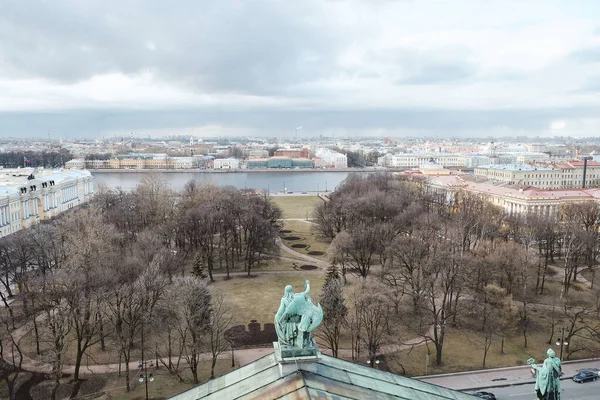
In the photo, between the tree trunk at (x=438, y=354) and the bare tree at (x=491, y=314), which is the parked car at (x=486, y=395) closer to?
the tree trunk at (x=438, y=354)

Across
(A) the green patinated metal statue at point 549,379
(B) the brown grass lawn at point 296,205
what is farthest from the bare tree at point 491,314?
(B) the brown grass lawn at point 296,205

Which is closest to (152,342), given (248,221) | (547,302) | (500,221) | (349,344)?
(349,344)

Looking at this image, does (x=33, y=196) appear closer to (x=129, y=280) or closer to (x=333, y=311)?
(x=129, y=280)

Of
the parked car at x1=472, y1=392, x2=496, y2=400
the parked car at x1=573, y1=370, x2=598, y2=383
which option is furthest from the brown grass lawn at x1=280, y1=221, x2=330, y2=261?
the parked car at x1=573, y1=370, x2=598, y2=383

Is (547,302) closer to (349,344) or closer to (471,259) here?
(471,259)

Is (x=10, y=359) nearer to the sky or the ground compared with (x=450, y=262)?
nearer to the ground

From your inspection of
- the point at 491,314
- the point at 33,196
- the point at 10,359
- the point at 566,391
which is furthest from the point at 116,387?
the point at 33,196
